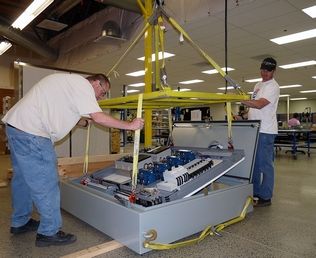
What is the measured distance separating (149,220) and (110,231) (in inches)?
15.0

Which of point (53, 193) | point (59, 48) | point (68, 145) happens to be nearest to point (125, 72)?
point (59, 48)

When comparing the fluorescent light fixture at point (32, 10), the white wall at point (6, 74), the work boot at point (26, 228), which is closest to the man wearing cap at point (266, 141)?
the work boot at point (26, 228)

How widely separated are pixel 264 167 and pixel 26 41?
5.43 m

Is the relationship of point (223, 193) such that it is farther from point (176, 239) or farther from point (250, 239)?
point (176, 239)

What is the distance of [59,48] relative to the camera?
23.8 feet

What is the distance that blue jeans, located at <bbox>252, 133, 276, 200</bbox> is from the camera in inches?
104

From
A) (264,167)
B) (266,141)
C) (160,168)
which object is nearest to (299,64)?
(266,141)

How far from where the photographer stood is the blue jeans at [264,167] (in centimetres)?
265

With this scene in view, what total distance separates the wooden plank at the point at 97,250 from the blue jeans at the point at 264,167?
157cm

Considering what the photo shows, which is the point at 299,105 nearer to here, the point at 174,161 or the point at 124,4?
the point at 124,4

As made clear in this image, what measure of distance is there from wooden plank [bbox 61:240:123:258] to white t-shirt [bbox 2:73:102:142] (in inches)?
30.1

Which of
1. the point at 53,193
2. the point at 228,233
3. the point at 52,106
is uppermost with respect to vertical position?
the point at 52,106

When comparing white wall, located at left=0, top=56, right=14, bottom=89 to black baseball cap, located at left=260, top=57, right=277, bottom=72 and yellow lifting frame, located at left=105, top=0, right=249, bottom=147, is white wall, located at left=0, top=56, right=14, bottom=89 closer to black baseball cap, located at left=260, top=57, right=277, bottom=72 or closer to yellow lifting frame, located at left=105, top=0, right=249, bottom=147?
yellow lifting frame, located at left=105, top=0, right=249, bottom=147

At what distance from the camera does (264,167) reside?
265cm
